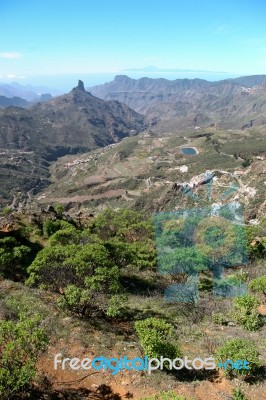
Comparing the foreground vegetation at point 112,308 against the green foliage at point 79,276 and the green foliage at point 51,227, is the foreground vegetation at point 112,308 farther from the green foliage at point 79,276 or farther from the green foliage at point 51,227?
the green foliage at point 51,227

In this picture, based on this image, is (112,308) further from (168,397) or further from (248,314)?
(248,314)

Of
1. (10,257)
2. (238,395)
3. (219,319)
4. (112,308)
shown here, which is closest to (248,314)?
(219,319)

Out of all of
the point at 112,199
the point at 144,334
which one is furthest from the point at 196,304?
the point at 112,199

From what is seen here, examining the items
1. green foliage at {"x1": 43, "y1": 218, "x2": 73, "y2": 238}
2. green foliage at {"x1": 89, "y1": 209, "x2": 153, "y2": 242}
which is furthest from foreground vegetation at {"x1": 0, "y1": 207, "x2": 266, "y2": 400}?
green foliage at {"x1": 89, "y1": 209, "x2": 153, "y2": 242}

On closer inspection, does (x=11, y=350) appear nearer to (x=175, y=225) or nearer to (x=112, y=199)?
(x=175, y=225)

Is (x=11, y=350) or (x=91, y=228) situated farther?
(x=91, y=228)

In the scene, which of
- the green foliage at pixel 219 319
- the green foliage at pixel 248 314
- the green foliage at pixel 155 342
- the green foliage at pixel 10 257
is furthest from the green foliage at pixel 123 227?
the green foliage at pixel 155 342

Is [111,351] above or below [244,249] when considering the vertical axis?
above

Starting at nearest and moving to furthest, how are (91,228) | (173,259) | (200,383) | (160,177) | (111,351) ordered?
(200,383)
(111,351)
(173,259)
(91,228)
(160,177)
